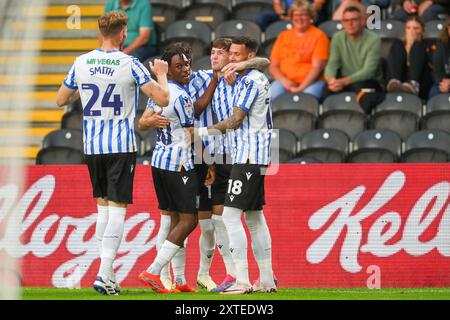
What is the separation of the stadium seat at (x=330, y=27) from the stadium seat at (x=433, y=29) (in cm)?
123

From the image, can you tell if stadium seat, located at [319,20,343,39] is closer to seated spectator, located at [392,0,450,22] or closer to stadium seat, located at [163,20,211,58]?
seated spectator, located at [392,0,450,22]

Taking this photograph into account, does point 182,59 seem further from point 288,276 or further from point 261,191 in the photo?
point 288,276

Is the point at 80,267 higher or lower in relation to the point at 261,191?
lower

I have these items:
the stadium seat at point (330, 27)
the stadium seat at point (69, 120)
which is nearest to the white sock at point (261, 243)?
the stadium seat at point (69, 120)

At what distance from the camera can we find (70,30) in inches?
689

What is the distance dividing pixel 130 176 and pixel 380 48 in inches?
253

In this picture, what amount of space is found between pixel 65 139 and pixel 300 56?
3.38 metres

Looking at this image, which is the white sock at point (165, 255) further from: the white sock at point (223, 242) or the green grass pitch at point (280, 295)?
the white sock at point (223, 242)

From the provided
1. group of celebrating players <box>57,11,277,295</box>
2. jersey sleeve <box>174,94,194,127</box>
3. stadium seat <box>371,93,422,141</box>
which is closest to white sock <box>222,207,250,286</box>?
group of celebrating players <box>57,11,277,295</box>

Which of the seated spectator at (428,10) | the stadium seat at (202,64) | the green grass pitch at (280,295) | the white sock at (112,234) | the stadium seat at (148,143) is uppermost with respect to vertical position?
→ the seated spectator at (428,10)

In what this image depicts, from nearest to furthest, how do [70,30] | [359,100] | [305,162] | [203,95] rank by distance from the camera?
[203,95] < [305,162] < [359,100] < [70,30]

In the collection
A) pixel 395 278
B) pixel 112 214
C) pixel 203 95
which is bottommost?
pixel 395 278

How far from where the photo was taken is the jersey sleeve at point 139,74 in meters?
10.1

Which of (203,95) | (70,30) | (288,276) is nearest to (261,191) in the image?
(203,95)
